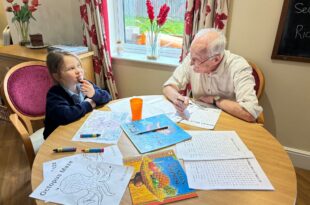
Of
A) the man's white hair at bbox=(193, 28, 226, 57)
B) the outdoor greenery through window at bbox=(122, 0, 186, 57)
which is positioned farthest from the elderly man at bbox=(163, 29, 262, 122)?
the outdoor greenery through window at bbox=(122, 0, 186, 57)

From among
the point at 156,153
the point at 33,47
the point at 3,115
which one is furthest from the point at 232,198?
the point at 3,115

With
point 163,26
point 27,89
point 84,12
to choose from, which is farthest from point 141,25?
point 27,89

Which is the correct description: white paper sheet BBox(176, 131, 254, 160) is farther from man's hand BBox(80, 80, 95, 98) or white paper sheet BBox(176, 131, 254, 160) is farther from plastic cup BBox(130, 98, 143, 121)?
man's hand BBox(80, 80, 95, 98)

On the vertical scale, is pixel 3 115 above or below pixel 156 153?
below

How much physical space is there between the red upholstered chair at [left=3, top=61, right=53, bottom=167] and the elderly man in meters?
0.95

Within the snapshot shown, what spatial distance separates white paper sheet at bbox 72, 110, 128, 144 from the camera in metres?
1.09

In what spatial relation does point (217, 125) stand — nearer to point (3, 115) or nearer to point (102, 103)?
point (102, 103)

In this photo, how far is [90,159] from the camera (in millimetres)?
946

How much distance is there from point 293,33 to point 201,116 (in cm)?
106

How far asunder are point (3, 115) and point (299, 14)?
10.5 feet

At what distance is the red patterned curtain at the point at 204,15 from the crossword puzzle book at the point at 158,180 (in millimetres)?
1257

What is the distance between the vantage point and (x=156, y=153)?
0.99 metres

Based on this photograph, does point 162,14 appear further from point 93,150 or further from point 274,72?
point 93,150

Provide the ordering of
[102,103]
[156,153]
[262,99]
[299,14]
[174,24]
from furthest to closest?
[174,24] < [262,99] < [299,14] < [102,103] < [156,153]
